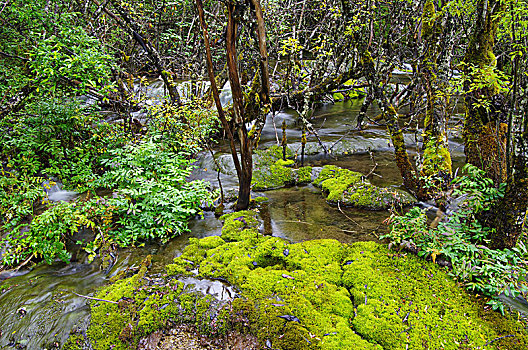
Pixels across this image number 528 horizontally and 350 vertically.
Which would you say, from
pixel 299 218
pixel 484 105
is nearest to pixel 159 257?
pixel 299 218

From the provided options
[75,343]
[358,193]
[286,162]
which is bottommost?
[75,343]

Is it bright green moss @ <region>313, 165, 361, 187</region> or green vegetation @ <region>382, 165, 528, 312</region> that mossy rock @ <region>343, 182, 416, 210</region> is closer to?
bright green moss @ <region>313, 165, 361, 187</region>

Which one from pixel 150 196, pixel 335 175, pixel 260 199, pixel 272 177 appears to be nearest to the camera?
pixel 150 196

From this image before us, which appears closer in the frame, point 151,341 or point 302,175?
point 151,341

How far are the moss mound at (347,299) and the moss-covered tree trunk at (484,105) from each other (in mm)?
1736

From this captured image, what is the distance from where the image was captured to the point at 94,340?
3.04 metres

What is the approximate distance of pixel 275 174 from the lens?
276 inches

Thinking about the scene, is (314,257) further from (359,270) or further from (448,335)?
(448,335)

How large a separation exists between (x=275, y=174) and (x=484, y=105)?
423cm

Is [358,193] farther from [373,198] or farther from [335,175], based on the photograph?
[335,175]

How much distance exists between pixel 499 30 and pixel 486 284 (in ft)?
11.5

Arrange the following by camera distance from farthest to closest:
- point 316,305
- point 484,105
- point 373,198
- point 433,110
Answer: point 373,198
point 433,110
point 484,105
point 316,305

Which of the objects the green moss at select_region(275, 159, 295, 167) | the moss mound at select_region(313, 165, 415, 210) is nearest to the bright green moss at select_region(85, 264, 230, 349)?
the moss mound at select_region(313, 165, 415, 210)

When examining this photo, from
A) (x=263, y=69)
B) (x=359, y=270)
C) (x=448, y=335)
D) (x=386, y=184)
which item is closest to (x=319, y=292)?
(x=359, y=270)
